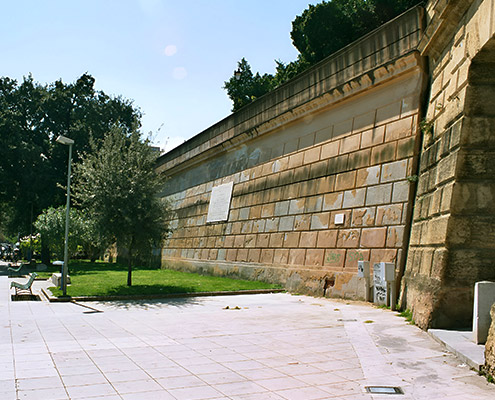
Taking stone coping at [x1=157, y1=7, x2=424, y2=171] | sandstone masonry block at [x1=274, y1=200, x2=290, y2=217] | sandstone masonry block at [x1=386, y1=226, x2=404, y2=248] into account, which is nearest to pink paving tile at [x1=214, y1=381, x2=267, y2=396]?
sandstone masonry block at [x1=386, y1=226, x2=404, y2=248]

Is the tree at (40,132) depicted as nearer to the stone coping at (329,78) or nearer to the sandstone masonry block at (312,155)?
the stone coping at (329,78)

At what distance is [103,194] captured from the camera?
49.7ft

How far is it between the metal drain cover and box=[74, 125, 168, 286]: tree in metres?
11.5

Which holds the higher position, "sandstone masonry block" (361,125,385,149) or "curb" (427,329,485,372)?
"sandstone masonry block" (361,125,385,149)

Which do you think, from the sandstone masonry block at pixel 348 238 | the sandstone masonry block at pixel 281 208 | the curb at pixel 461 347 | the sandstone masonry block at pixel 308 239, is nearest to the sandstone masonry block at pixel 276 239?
the sandstone masonry block at pixel 281 208

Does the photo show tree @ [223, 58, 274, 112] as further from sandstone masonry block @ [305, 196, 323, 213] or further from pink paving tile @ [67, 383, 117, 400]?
pink paving tile @ [67, 383, 117, 400]

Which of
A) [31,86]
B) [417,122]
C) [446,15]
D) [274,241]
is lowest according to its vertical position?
[274,241]

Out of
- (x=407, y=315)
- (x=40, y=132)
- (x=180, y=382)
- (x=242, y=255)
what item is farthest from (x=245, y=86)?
(x=180, y=382)

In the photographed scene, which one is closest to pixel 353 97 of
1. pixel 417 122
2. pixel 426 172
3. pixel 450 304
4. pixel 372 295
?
pixel 417 122

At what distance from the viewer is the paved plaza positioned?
15.3ft

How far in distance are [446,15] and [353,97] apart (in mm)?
5047

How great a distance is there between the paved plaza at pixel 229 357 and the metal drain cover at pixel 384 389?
7 cm

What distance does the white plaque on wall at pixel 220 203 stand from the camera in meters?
19.6

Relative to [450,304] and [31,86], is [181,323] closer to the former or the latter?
[450,304]
